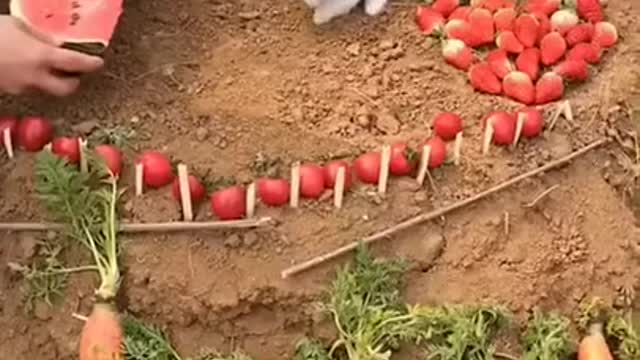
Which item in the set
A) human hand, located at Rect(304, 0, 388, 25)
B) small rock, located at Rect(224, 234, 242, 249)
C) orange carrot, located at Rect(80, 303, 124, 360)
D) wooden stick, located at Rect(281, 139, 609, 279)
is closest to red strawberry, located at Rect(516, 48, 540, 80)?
wooden stick, located at Rect(281, 139, 609, 279)

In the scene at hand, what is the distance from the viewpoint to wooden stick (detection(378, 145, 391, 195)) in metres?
2.79

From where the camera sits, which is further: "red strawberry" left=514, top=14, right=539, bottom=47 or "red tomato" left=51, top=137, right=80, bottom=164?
"red strawberry" left=514, top=14, right=539, bottom=47

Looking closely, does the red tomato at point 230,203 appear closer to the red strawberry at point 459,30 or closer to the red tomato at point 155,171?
the red tomato at point 155,171

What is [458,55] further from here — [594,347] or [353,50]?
[594,347]

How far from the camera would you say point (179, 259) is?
274 cm

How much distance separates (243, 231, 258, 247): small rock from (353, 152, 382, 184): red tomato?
218mm

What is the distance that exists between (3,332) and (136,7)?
783mm

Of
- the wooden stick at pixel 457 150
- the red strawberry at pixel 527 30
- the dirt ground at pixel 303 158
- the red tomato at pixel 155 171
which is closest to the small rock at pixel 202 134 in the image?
the dirt ground at pixel 303 158

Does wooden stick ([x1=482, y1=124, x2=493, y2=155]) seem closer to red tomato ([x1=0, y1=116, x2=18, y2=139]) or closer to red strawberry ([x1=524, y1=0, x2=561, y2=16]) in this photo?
red strawberry ([x1=524, y1=0, x2=561, y2=16])

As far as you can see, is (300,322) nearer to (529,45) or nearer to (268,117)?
(268,117)

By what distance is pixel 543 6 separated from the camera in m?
3.17

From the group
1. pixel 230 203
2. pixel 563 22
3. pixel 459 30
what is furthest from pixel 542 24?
pixel 230 203

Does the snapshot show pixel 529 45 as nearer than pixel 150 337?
No

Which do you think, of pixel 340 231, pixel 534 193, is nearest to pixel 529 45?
pixel 534 193
